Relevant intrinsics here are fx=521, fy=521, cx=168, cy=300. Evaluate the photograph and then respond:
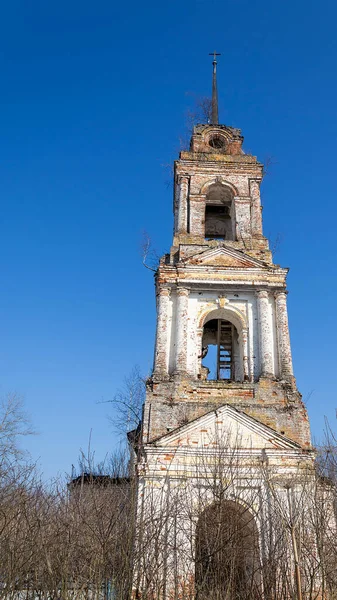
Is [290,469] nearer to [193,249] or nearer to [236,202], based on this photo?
[193,249]

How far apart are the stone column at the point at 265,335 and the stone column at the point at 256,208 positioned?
2.45 m

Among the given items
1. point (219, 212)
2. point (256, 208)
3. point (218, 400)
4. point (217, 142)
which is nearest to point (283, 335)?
point (218, 400)

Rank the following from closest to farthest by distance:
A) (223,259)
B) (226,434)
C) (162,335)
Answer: (226,434) → (162,335) → (223,259)

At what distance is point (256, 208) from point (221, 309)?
3.81m

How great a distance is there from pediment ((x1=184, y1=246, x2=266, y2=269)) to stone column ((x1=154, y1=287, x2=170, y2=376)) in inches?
45.5

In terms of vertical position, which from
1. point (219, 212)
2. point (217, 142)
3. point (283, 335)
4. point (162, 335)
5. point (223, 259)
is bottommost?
point (162, 335)

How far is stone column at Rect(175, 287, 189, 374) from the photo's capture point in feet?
40.8

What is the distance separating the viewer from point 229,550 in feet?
26.2

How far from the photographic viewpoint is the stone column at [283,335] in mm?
12438

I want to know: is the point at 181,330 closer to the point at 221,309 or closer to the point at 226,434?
the point at 221,309

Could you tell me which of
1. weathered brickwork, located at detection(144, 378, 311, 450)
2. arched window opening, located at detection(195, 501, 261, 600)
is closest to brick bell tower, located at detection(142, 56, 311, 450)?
weathered brickwork, located at detection(144, 378, 311, 450)

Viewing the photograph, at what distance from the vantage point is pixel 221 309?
44.5ft

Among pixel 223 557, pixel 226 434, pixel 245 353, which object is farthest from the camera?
pixel 245 353

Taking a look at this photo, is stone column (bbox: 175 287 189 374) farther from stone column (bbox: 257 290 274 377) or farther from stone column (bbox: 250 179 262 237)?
stone column (bbox: 250 179 262 237)
